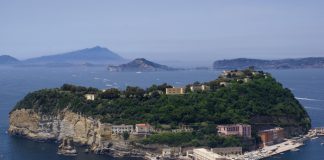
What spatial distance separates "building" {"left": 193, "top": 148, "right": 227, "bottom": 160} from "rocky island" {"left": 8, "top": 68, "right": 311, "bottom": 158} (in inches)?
17.0

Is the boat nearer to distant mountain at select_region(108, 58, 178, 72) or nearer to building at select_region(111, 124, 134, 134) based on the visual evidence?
building at select_region(111, 124, 134, 134)

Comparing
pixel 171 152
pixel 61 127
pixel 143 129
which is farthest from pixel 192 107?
pixel 61 127

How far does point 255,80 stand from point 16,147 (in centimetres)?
1900

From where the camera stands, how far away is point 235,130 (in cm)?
3828

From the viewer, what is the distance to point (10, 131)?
45.3 metres

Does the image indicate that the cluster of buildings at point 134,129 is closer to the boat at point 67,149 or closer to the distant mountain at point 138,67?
the boat at point 67,149

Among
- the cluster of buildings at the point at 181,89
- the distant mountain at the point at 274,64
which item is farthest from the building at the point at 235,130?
the distant mountain at the point at 274,64

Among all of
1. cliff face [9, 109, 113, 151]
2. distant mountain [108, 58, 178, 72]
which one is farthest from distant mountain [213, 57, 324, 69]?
cliff face [9, 109, 113, 151]

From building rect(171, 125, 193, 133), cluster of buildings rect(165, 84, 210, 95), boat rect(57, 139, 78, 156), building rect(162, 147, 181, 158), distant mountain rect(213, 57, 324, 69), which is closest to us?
building rect(162, 147, 181, 158)

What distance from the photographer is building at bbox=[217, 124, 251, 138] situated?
125 ft

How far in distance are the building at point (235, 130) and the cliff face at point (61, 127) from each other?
6715mm

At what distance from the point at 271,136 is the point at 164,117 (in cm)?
702

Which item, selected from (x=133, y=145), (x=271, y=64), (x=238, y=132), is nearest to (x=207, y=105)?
(x=238, y=132)

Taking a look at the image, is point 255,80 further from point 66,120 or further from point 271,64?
point 271,64
